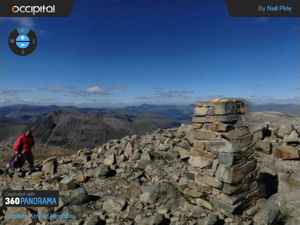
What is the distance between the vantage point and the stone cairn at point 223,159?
5410 millimetres

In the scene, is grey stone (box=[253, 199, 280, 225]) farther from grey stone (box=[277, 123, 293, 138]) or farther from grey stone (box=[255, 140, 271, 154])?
grey stone (box=[277, 123, 293, 138])

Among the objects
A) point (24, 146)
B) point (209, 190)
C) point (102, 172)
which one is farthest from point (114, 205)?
point (24, 146)

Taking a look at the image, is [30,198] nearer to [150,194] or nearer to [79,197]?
[79,197]

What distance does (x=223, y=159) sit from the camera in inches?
216

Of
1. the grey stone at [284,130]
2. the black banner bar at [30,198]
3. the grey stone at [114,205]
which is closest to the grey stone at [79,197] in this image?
the black banner bar at [30,198]

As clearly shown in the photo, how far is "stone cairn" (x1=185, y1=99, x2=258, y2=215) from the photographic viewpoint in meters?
5.41

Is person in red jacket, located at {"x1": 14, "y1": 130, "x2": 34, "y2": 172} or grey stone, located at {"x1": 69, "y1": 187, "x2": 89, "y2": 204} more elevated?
person in red jacket, located at {"x1": 14, "y1": 130, "x2": 34, "y2": 172}

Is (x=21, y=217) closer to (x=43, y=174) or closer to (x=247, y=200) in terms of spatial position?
(x=43, y=174)

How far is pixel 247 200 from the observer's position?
5688mm

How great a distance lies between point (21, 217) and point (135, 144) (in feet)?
23.7

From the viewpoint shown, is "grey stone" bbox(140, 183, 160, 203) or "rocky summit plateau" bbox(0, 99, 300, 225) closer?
"rocky summit plateau" bbox(0, 99, 300, 225)

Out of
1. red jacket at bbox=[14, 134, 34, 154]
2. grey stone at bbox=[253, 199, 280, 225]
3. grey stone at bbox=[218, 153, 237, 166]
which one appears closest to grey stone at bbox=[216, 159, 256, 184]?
grey stone at bbox=[218, 153, 237, 166]

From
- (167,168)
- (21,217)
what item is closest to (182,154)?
(167,168)

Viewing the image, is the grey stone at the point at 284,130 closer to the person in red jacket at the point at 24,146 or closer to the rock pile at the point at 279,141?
the rock pile at the point at 279,141
